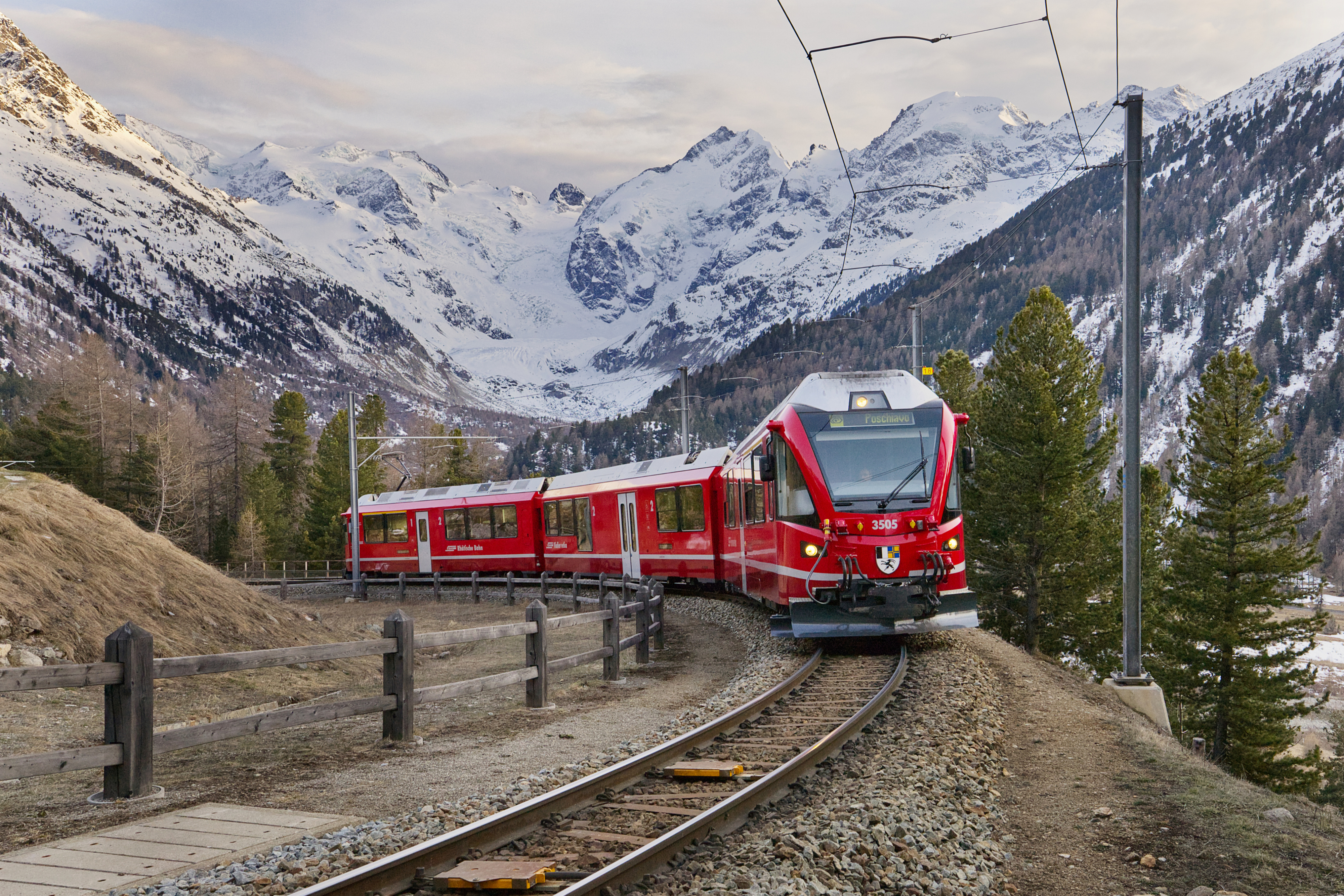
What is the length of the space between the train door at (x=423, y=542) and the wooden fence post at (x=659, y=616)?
22792mm

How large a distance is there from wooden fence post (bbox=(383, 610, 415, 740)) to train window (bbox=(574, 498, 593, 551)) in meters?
21.1

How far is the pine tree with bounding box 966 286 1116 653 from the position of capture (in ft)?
109

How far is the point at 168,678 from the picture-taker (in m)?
7.62

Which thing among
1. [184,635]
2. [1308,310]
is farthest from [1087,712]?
[1308,310]

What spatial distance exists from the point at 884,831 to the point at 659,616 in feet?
34.6

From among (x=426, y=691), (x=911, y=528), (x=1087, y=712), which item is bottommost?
(x=1087, y=712)

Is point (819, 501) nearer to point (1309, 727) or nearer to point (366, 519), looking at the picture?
point (366, 519)

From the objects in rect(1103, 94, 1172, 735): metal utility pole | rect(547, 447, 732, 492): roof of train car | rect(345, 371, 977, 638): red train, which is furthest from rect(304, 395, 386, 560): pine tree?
rect(1103, 94, 1172, 735): metal utility pole

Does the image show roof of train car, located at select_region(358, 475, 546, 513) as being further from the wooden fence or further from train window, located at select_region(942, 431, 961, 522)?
the wooden fence

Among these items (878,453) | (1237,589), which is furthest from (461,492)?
(878,453)

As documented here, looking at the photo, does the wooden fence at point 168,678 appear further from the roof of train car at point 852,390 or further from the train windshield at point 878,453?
the roof of train car at point 852,390

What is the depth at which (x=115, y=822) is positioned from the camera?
6324 millimetres

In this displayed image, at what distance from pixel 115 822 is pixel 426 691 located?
283 cm

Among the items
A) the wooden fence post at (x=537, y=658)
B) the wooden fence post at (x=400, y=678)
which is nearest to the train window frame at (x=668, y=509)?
the wooden fence post at (x=537, y=658)
